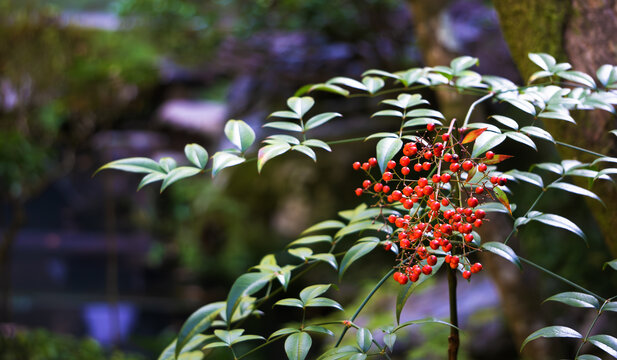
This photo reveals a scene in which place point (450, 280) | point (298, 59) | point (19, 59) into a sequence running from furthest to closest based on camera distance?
point (298, 59) < point (19, 59) < point (450, 280)

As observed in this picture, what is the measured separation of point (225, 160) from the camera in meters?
0.59

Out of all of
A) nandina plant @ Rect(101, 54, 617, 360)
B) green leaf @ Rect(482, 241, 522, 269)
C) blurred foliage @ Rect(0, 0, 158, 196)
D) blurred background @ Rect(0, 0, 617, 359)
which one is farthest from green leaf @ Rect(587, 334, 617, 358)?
blurred foliage @ Rect(0, 0, 158, 196)

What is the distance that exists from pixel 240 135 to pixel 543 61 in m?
0.41

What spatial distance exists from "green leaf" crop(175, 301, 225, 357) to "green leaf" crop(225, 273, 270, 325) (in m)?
0.06

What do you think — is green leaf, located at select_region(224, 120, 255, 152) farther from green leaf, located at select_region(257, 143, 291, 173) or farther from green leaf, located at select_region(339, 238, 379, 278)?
green leaf, located at select_region(339, 238, 379, 278)

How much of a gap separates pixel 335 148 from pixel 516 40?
8.71 ft

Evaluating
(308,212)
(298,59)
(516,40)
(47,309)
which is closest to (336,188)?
(308,212)

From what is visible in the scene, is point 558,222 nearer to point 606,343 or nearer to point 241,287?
point 606,343

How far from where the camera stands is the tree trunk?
0.84 metres

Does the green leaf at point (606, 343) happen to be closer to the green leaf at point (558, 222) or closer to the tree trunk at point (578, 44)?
the green leaf at point (558, 222)

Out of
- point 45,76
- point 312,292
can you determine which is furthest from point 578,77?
point 45,76

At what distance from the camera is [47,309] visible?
4.05 metres

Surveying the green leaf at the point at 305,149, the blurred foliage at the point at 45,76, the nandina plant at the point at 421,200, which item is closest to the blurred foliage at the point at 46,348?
the blurred foliage at the point at 45,76

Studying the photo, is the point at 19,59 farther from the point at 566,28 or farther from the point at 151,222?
the point at 566,28
